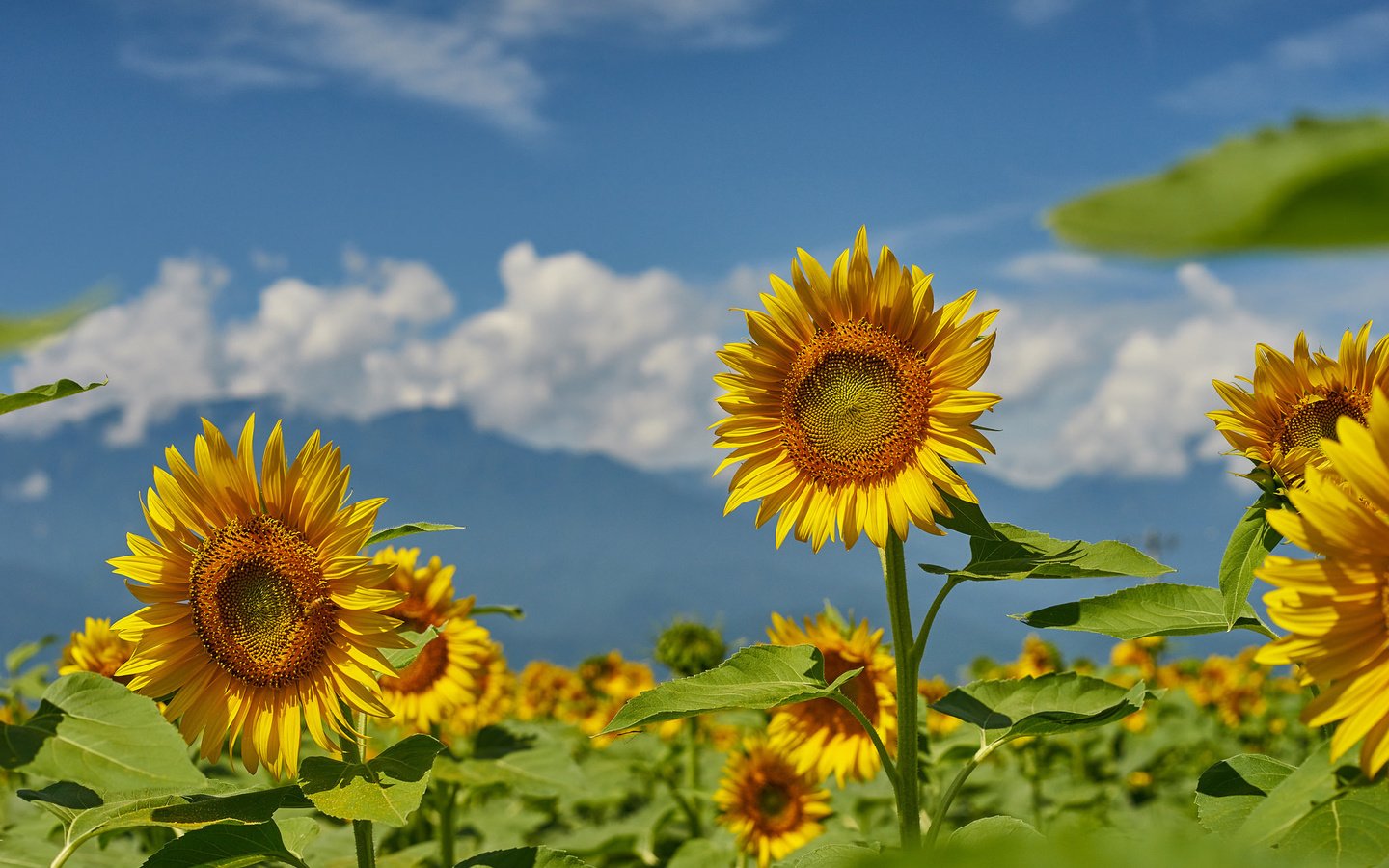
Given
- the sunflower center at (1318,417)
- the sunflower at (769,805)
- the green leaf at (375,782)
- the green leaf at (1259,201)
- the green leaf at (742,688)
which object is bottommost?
the sunflower at (769,805)

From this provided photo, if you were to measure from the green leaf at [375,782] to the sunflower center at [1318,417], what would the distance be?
1.86 metres

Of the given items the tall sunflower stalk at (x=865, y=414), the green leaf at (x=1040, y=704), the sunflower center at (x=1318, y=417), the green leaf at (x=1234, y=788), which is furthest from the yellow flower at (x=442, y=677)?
the sunflower center at (x=1318, y=417)

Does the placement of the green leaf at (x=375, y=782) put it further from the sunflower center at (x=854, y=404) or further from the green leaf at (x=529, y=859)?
the sunflower center at (x=854, y=404)

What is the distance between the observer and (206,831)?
201 centimetres

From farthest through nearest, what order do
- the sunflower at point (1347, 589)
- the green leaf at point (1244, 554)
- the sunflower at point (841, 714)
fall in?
the sunflower at point (841, 714), the green leaf at point (1244, 554), the sunflower at point (1347, 589)

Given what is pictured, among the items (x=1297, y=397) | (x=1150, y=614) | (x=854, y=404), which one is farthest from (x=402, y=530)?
(x=1297, y=397)

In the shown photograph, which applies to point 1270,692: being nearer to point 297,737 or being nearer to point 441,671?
point 441,671

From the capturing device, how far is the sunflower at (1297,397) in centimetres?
220

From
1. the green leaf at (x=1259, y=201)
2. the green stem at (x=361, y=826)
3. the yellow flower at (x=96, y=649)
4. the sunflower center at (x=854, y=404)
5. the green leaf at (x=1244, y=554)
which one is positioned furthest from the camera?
the yellow flower at (x=96, y=649)

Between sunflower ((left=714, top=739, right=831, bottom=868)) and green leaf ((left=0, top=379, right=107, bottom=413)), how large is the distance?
2.90 meters

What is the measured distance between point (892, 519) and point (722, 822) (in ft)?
7.46

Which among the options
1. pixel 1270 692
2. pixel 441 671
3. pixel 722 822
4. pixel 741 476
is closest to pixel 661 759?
pixel 722 822

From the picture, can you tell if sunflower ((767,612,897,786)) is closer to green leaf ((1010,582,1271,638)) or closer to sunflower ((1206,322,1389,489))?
green leaf ((1010,582,1271,638))

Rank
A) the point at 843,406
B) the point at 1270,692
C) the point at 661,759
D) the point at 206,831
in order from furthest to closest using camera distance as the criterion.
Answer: the point at 1270,692 → the point at 661,759 → the point at 843,406 → the point at 206,831
